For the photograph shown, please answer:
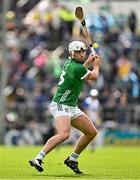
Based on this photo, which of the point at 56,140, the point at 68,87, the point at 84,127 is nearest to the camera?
the point at 56,140

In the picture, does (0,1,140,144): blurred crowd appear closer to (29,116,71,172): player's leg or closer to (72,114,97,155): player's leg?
(72,114,97,155): player's leg

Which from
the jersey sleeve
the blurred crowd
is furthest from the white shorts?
the blurred crowd

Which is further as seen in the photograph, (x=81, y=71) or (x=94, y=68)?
(x=94, y=68)

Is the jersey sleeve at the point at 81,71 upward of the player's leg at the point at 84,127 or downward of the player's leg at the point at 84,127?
upward

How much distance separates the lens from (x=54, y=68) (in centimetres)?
3186

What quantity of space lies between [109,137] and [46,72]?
135 inches

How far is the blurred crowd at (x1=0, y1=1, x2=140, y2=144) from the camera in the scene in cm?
3081

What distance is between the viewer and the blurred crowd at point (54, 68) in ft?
101

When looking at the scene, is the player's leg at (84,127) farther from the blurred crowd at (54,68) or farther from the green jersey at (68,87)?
the blurred crowd at (54,68)

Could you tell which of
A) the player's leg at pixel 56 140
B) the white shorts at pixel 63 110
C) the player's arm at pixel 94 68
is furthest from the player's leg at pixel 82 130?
the player's arm at pixel 94 68

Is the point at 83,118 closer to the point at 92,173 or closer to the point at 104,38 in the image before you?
the point at 92,173

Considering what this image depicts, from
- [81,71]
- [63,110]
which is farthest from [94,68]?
[63,110]

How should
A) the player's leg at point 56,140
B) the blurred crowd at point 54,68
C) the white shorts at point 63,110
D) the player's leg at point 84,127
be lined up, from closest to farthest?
the player's leg at point 56,140, the white shorts at point 63,110, the player's leg at point 84,127, the blurred crowd at point 54,68

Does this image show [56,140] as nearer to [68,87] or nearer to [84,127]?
[84,127]
